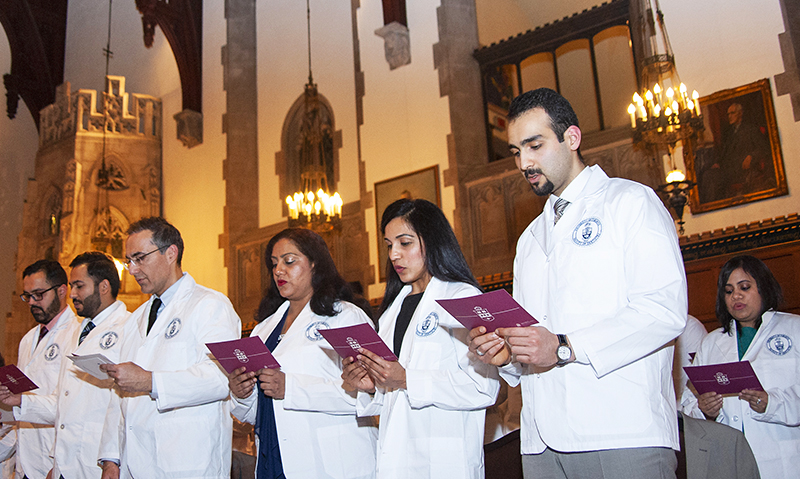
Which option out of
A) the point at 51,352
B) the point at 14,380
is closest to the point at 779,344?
the point at 14,380

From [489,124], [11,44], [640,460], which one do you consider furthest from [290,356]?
[11,44]

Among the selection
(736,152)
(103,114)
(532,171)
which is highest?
(103,114)

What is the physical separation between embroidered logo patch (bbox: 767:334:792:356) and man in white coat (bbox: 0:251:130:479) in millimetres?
3261

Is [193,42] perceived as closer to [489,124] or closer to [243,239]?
[243,239]

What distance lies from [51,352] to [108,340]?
88 cm

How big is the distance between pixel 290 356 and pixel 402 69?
7.53m

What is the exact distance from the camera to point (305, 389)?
3041 mm

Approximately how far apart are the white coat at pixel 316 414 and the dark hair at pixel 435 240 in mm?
588

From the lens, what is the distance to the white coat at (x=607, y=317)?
1.88 m

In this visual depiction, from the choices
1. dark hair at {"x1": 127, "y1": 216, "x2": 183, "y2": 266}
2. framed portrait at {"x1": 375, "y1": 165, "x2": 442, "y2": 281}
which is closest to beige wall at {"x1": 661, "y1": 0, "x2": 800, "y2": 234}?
framed portrait at {"x1": 375, "y1": 165, "x2": 442, "y2": 281}

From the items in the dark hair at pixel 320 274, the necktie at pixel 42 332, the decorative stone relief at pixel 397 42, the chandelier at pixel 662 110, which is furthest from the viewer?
the decorative stone relief at pixel 397 42

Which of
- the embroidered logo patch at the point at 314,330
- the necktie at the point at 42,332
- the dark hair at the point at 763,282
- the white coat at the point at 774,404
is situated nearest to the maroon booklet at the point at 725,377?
the white coat at the point at 774,404

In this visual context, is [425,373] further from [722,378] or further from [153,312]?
[153,312]

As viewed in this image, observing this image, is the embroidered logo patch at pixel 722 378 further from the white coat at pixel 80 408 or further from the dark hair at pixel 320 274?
the white coat at pixel 80 408
